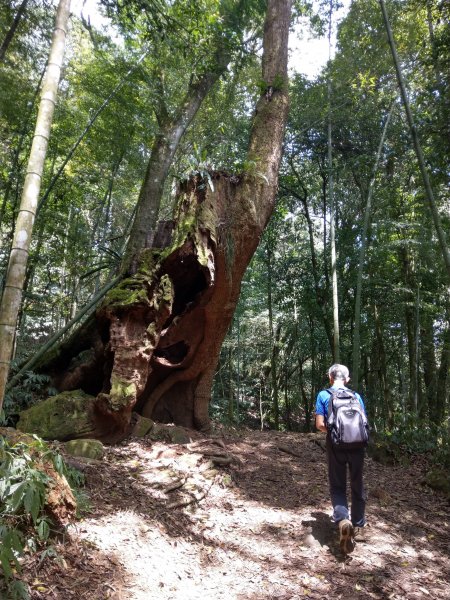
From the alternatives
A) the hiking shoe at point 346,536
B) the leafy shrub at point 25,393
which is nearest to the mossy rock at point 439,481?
the hiking shoe at point 346,536

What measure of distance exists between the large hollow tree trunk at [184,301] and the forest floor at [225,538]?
1011 mm

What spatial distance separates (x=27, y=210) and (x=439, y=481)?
5.61 meters

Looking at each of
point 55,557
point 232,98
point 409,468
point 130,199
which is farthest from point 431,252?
point 130,199

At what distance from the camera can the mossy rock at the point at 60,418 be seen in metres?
4.64

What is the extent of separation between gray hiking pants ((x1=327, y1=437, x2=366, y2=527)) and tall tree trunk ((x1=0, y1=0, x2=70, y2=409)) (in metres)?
2.69

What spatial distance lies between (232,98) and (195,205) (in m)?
7.60

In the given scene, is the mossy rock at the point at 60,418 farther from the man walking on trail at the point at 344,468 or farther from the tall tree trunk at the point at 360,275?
the tall tree trunk at the point at 360,275

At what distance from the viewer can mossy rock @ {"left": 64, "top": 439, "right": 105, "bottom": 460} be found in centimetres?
420

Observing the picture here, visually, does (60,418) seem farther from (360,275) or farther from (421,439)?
(360,275)

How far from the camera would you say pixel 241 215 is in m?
5.60

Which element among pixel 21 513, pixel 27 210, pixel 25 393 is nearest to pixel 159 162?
pixel 25 393

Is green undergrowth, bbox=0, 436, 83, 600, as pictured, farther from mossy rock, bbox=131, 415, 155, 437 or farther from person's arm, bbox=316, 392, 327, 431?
mossy rock, bbox=131, 415, 155, 437

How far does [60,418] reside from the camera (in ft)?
15.7

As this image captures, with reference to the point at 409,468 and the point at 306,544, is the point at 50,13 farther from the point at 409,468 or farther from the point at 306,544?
the point at 409,468
